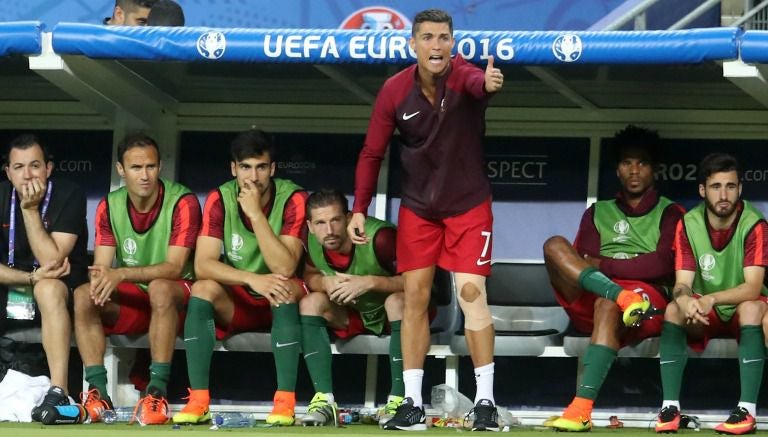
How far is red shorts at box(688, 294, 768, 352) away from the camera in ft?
24.5

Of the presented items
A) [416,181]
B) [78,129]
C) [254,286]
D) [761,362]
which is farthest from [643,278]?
[78,129]

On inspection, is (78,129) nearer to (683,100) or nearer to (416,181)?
(416,181)

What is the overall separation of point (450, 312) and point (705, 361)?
1.44 meters

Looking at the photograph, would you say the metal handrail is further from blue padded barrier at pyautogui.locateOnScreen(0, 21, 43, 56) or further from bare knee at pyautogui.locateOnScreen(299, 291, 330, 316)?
blue padded barrier at pyautogui.locateOnScreen(0, 21, 43, 56)

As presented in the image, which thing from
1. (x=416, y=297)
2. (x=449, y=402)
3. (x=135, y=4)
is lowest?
(x=449, y=402)

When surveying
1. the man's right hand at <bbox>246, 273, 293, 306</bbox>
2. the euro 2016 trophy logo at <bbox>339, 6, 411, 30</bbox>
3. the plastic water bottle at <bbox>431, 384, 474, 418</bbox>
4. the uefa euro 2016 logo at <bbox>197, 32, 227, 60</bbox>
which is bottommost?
the plastic water bottle at <bbox>431, 384, 474, 418</bbox>

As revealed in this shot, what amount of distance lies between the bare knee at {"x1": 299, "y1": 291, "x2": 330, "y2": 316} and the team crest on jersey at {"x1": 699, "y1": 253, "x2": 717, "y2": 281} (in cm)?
187

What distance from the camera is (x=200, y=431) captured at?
6.73 meters

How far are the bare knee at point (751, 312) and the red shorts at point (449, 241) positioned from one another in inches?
47.7

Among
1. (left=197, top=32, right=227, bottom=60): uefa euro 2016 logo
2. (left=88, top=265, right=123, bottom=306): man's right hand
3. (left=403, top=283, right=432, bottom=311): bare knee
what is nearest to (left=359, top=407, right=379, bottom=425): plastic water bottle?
(left=403, top=283, right=432, bottom=311): bare knee

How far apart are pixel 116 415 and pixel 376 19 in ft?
12.8

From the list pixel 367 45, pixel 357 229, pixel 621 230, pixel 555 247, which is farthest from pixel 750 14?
pixel 357 229

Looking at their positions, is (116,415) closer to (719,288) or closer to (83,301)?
(83,301)

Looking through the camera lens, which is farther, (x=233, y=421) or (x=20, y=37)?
(x=20, y=37)
